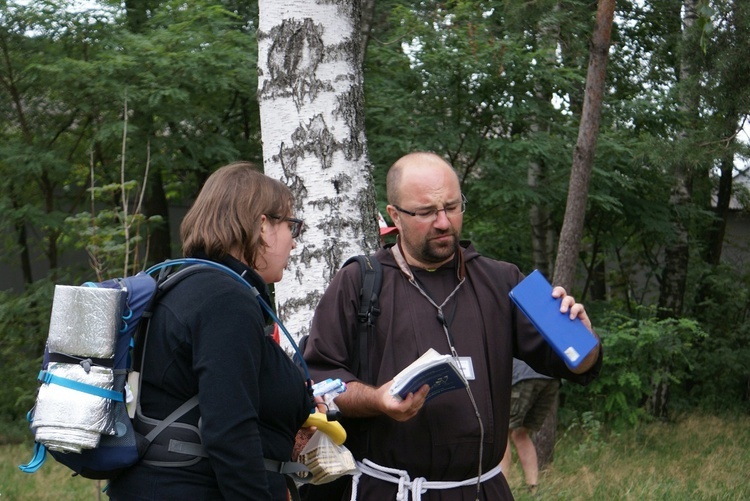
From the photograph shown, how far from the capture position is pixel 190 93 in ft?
31.3

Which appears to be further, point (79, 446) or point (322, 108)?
point (322, 108)

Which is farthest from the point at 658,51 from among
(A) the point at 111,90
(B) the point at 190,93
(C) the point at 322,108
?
(C) the point at 322,108

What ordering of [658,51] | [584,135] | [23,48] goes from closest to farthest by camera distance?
[584,135]
[23,48]
[658,51]

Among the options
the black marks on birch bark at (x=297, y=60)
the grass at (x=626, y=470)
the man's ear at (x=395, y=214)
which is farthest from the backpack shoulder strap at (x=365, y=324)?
the grass at (x=626, y=470)

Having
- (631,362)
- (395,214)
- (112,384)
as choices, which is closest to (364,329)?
(395,214)

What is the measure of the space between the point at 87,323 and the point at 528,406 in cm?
520

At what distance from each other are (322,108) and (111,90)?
18.4ft

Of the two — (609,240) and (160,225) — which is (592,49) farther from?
(160,225)

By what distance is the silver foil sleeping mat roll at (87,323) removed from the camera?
2.22 metres

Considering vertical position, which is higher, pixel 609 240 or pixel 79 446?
pixel 79 446

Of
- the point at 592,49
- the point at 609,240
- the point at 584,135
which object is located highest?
the point at 592,49

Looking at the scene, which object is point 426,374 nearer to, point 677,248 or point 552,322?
point 552,322

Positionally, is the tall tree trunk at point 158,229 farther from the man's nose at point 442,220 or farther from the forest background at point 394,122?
the man's nose at point 442,220

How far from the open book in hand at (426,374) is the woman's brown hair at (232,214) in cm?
54
